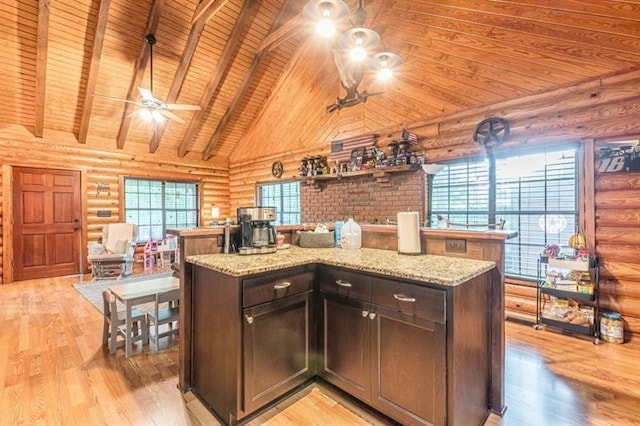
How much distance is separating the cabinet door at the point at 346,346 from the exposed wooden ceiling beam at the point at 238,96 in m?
5.27

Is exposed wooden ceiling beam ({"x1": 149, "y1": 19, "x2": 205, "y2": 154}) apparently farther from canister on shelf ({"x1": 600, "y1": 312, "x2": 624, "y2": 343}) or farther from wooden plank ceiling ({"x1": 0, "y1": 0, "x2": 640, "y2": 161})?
canister on shelf ({"x1": 600, "y1": 312, "x2": 624, "y2": 343})

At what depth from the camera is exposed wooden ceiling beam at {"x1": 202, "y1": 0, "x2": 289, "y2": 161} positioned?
18.1ft

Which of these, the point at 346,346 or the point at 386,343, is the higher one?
the point at 386,343

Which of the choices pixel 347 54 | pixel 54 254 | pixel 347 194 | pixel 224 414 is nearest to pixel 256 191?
pixel 347 194

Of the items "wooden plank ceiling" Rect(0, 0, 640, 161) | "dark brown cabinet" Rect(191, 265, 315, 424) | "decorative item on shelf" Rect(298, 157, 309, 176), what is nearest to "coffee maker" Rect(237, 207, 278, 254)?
"dark brown cabinet" Rect(191, 265, 315, 424)

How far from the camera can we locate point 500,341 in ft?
6.34

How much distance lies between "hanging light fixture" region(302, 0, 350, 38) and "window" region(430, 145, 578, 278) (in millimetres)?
2626

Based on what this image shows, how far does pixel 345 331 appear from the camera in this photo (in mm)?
2008

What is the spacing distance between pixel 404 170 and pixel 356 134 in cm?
126

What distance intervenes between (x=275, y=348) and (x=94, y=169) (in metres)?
6.66

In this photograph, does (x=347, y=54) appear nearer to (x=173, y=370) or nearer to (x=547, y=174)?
(x=547, y=174)

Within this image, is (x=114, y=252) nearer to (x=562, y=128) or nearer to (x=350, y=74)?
(x=350, y=74)

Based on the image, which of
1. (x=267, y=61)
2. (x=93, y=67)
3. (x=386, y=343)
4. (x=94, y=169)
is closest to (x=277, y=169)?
(x=267, y=61)

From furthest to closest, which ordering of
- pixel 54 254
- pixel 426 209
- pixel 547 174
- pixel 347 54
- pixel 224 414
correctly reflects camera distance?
pixel 54 254, pixel 426 209, pixel 547 174, pixel 347 54, pixel 224 414
